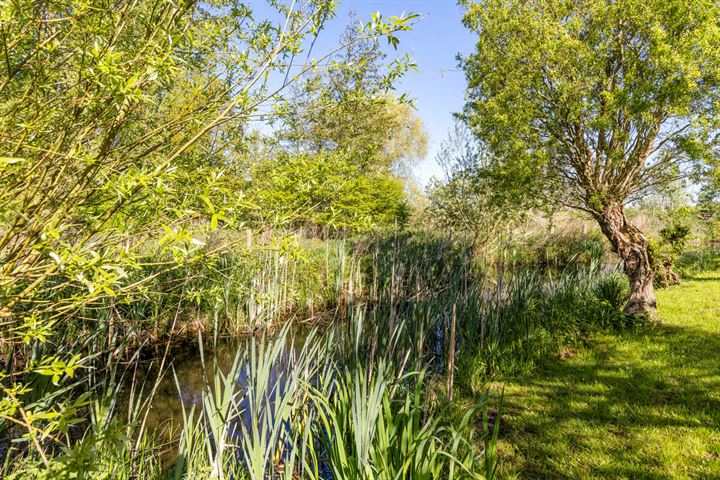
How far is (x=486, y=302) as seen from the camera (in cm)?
549

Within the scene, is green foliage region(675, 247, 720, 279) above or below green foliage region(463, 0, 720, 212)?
below

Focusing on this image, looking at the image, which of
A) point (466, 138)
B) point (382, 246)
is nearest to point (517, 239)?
point (466, 138)

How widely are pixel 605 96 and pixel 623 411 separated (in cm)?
467

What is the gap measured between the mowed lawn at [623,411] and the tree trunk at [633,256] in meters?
0.55

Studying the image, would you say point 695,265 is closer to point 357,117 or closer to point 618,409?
→ point 618,409

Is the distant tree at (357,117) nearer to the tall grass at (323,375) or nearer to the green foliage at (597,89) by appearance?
the tall grass at (323,375)

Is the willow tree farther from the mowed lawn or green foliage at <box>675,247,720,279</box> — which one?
green foliage at <box>675,247,720,279</box>

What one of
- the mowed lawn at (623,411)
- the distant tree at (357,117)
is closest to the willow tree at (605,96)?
the mowed lawn at (623,411)

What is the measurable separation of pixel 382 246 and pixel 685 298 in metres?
6.98

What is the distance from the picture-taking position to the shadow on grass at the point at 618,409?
334cm

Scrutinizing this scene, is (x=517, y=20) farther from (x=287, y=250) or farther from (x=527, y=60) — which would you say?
(x=287, y=250)

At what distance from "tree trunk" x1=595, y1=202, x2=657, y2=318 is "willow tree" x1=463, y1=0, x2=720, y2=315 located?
0.06 feet

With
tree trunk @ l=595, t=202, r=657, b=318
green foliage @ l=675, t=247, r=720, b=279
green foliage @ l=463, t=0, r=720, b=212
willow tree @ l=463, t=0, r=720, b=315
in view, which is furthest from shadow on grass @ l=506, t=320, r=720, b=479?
green foliage @ l=675, t=247, r=720, b=279

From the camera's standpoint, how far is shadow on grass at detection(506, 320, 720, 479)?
131 inches
